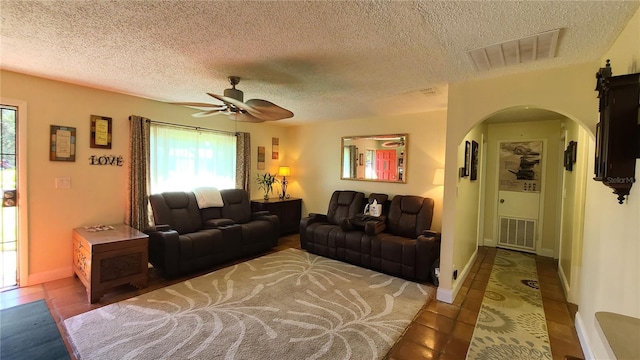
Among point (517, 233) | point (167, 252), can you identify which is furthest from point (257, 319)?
point (517, 233)

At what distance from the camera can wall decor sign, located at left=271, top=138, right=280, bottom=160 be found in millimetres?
5943

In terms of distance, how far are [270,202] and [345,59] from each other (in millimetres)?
3517

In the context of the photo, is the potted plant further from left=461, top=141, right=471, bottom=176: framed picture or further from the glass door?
left=461, top=141, right=471, bottom=176: framed picture

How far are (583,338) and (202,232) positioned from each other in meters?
4.09

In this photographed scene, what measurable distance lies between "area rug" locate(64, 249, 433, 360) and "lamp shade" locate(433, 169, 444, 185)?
5.49 ft

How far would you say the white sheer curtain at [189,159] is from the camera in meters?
4.10

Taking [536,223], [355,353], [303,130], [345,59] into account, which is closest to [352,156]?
[303,130]

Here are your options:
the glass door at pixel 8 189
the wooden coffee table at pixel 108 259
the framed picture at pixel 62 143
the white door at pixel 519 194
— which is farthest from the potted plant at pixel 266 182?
the white door at pixel 519 194

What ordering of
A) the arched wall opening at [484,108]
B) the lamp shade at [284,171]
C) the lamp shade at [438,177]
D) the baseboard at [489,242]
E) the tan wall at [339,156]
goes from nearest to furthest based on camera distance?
the arched wall opening at [484,108], the lamp shade at [438,177], the tan wall at [339,156], the baseboard at [489,242], the lamp shade at [284,171]

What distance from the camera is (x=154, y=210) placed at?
3770 millimetres

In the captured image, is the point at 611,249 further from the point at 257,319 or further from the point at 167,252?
the point at 167,252

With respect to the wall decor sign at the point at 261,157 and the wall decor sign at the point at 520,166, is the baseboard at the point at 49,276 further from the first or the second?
the wall decor sign at the point at 520,166

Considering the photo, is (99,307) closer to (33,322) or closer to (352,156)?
(33,322)

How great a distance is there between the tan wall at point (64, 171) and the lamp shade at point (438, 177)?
441 cm
